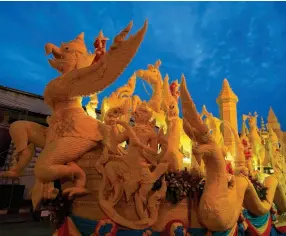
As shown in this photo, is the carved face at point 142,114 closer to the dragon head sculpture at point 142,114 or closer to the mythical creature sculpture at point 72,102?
the dragon head sculpture at point 142,114

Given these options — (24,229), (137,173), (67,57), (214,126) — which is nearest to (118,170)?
(137,173)

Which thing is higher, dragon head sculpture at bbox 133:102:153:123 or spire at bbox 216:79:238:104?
spire at bbox 216:79:238:104

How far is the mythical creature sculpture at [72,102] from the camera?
2812mm

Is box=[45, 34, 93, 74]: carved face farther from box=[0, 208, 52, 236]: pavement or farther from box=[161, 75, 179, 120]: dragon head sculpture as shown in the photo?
box=[0, 208, 52, 236]: pavement

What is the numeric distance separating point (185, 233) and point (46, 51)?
8.27 ft

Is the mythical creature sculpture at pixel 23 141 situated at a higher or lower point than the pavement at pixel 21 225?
higher

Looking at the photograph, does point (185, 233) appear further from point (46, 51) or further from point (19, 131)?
point (46, 51)

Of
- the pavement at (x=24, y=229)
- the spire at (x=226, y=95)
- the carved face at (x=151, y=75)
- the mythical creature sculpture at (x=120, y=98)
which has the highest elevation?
the spire at (x=226, y=95)

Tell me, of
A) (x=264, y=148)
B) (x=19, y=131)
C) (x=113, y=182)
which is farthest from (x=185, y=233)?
(x=264, y=148)

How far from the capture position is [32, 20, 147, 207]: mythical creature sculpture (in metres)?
2.81

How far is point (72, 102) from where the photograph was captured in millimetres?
3236

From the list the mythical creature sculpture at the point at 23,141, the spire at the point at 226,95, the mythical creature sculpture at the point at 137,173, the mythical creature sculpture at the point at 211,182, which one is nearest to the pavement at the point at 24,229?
the mythical creature sculpture at the point at 23,141

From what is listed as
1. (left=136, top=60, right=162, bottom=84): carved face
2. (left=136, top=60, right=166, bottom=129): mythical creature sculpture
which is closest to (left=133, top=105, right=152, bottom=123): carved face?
(left=136, top=60, right=166, bottom=129): mythical creature sculpture

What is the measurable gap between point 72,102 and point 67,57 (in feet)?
1.83
